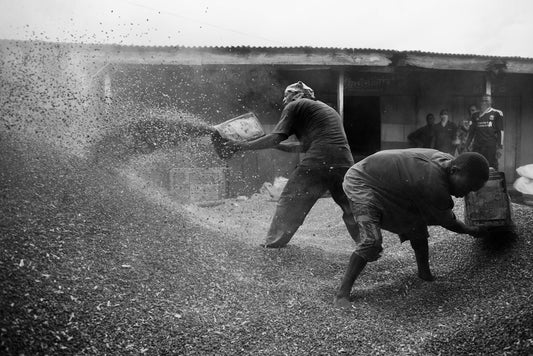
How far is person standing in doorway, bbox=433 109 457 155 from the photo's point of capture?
863 centimetres

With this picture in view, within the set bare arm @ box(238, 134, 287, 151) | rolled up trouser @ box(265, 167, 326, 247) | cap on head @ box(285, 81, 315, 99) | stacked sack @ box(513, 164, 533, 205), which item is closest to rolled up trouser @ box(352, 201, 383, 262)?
rolled up trouser @ box(265, 167, 326, 247)

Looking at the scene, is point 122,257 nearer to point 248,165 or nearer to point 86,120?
point 86,120

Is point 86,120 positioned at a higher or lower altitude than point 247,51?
lower

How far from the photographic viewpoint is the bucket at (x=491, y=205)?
3391mm

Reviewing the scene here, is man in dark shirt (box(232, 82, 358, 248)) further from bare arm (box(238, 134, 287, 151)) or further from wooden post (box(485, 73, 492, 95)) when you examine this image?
wooden post (box(485, 73, 492, 95))

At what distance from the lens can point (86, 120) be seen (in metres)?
4.69

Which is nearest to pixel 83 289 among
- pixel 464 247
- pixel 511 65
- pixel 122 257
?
pixel 122 257

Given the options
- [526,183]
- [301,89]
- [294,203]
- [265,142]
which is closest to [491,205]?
[294,203]

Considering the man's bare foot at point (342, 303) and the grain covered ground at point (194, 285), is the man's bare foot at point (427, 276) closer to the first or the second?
the grain covered ground at point (194, 285)

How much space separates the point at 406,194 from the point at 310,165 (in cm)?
108

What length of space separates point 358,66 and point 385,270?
5.05 m

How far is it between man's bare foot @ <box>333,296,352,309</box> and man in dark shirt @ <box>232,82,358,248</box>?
1.09 metres

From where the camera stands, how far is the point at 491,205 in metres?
3.41

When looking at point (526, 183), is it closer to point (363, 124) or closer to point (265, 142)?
point (363, 124)
